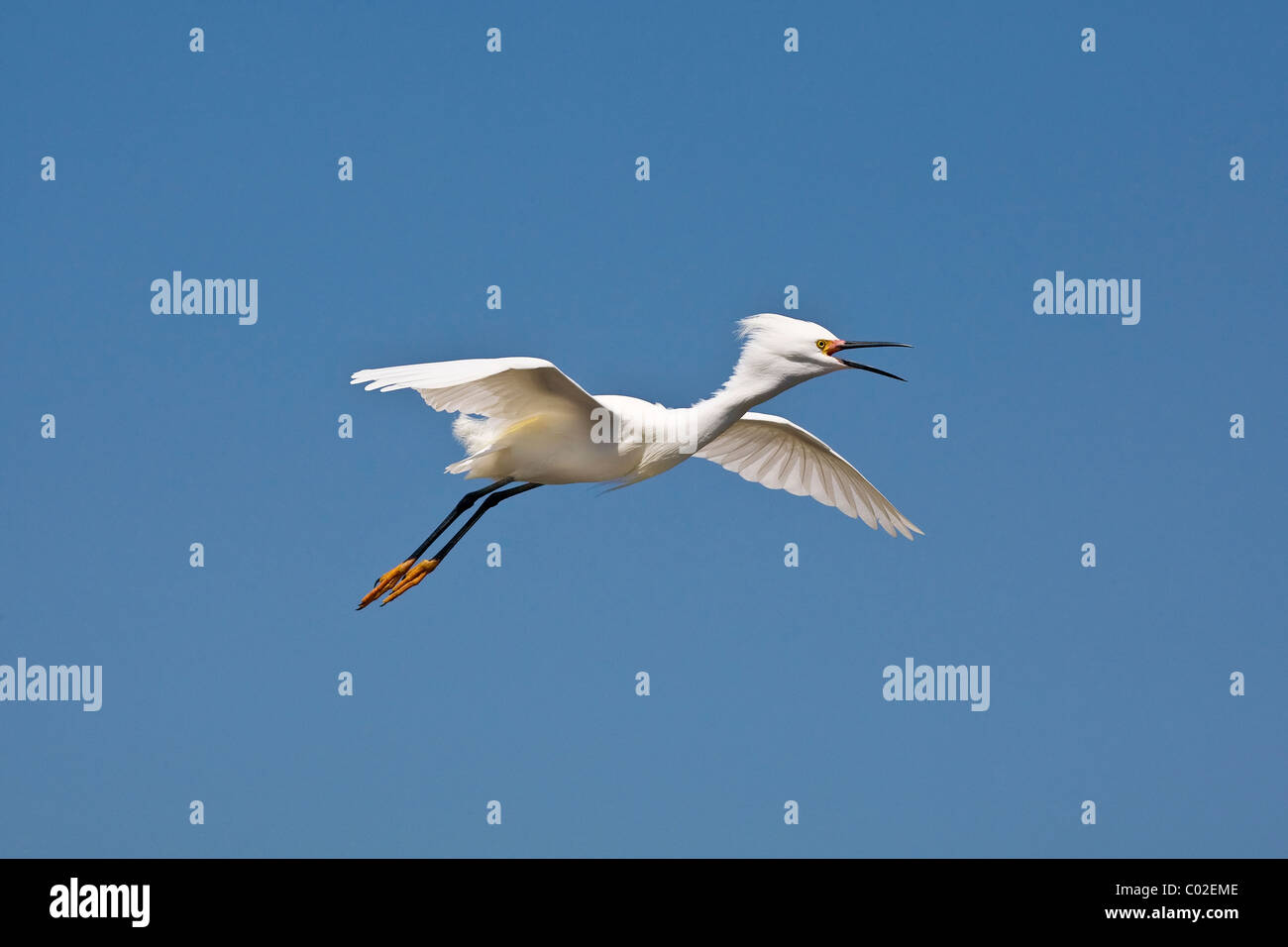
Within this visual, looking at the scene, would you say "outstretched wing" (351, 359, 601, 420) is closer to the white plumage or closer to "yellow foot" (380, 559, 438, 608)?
the white plumage

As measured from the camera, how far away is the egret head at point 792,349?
12164mm

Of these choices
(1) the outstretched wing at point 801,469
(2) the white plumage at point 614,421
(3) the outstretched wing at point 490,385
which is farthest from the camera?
(1) the outstretched wing at point 801,469

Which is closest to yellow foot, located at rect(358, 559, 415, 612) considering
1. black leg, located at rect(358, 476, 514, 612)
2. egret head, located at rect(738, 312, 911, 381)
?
black leg, located at rect(358, 476, 514, 612)

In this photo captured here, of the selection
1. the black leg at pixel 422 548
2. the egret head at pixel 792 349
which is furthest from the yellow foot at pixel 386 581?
the egret head at pixel 792 349

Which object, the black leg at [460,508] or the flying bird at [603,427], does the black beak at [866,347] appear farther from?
the black leg at [460,508]

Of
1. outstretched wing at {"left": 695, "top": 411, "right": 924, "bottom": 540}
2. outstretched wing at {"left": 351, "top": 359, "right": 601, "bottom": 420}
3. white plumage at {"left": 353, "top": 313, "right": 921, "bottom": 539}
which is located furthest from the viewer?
outstretched wing at {"left": 695, "top": 411, "right": 924, "bottom": 540}

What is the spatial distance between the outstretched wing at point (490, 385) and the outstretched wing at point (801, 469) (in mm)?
3859

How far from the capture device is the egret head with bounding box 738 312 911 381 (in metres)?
12.2

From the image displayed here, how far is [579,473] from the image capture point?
12.1m

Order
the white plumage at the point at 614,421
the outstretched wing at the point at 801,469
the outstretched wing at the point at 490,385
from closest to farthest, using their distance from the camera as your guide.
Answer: the outstretched wing at the point at 490,385, the white plumage at the point at 614,421, the outstretched wing at the point at 801,469

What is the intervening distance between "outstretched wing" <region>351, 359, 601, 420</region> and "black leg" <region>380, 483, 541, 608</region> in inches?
36.4

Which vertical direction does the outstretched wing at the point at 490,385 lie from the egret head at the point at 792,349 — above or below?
below

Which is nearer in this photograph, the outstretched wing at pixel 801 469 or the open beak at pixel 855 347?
the open beak at pixel 855 347
